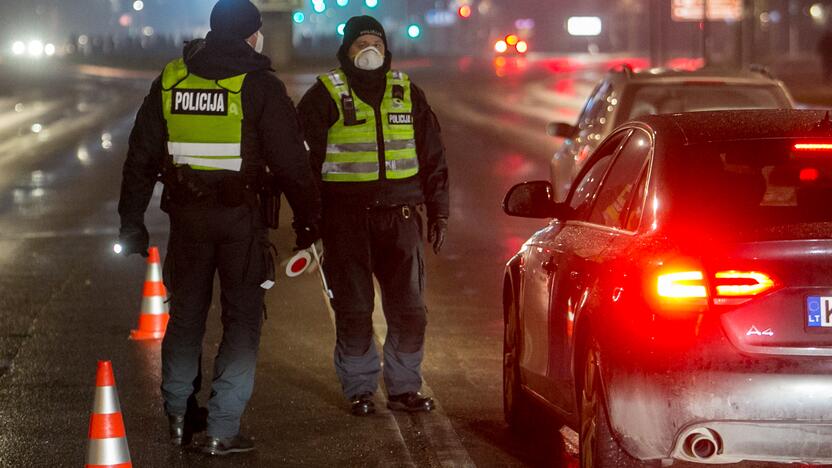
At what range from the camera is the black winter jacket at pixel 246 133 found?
286 inches

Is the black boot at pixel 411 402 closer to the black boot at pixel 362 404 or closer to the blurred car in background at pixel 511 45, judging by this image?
the black boot at pixel 362 404

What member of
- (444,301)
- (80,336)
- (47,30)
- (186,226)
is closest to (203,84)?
(186,226)

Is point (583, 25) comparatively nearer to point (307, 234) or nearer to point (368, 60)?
point (368, 60)

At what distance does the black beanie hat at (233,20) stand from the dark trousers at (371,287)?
122 centimetres

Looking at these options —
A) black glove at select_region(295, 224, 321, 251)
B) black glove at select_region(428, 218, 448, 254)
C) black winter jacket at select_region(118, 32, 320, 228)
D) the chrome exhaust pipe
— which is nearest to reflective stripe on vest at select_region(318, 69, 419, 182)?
black glove at select_region(428, 218, 448, 254)

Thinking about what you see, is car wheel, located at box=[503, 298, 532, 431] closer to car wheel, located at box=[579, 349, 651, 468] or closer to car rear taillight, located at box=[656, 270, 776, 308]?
car wheel, located at box=[579, 349, 651, 468]

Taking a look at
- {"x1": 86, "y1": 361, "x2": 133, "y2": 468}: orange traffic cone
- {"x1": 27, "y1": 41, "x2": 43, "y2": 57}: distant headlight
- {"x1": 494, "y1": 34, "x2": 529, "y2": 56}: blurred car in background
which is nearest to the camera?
{"x1": 86, "y1": 361, "x2": 133, "y2": 468}: orange traffic cone

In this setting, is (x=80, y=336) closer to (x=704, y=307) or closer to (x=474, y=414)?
(x=474, y=414)

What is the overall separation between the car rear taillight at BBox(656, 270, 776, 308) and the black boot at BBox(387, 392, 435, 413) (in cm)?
289

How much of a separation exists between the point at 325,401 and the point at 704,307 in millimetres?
3480

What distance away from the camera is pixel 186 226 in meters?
7.34

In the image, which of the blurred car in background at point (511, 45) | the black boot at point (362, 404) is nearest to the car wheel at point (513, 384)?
the black boot at point (362, 404)

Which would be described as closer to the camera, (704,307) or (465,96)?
(704,307)

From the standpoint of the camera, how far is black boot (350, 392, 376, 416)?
323 inches
